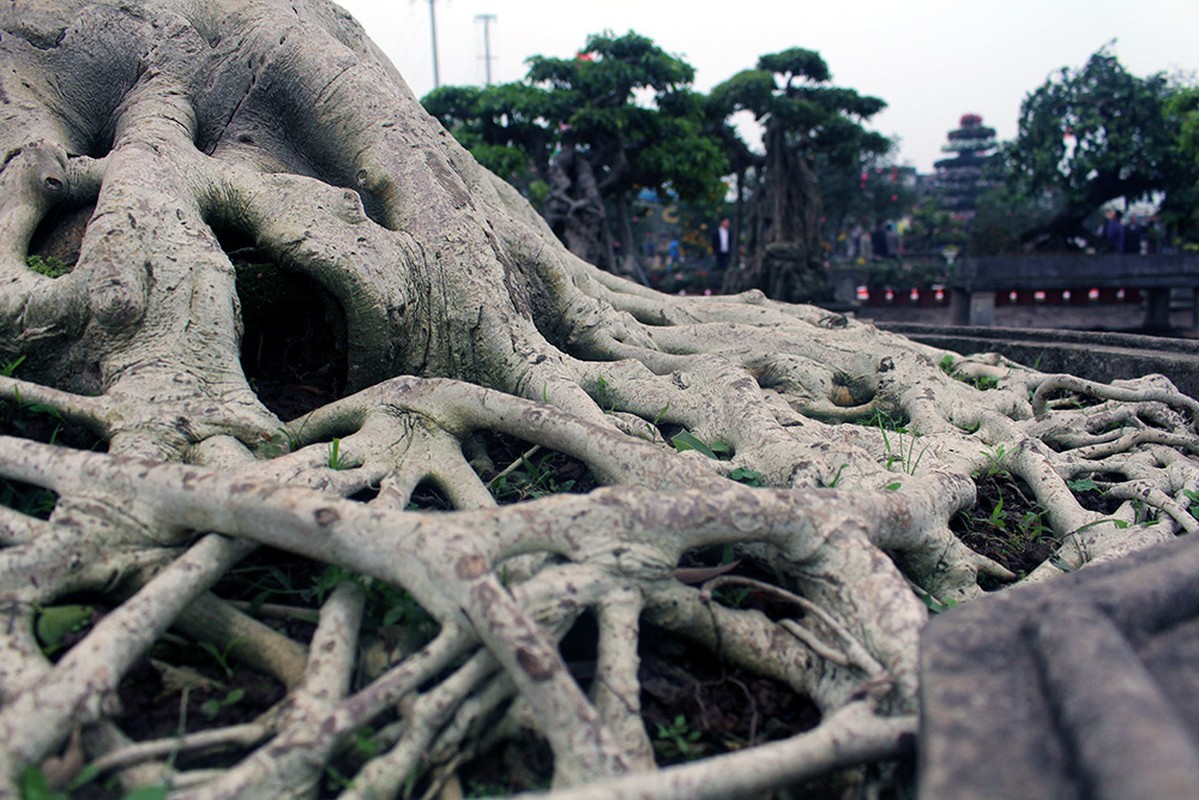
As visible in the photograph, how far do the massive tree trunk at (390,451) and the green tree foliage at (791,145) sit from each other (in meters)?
14.7

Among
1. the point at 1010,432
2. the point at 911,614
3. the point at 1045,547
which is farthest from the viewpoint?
the point at 1010,432

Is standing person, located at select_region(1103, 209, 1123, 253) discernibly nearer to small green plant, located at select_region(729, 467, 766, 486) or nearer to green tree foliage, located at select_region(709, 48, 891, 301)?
green tree foliage, located at select_region(709, 48, 891, 301)

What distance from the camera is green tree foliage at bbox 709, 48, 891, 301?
19.1m

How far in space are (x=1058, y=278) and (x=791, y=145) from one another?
708 cm

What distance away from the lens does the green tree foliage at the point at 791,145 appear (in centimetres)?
1912

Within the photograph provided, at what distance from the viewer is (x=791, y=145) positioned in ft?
67.9

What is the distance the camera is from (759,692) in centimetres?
199

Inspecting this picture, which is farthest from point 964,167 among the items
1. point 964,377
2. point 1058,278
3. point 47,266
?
point 47,266

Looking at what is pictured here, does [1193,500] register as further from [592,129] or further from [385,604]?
[592,129]

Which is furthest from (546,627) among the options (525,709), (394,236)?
(394,236)

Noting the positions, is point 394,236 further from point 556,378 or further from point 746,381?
point 746,381

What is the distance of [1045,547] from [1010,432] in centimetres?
68

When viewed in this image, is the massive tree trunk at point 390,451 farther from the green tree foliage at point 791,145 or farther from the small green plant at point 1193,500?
the green tree foliage at point 791,145

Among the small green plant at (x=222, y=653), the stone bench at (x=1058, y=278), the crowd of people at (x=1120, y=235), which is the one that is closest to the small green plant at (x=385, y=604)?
the small green plant at (x=222, y=653)
